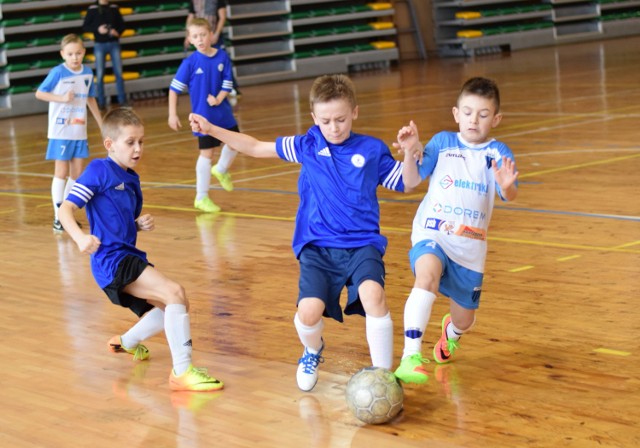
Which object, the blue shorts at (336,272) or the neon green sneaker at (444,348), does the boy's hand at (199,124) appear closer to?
the blue shorts at (336,272)

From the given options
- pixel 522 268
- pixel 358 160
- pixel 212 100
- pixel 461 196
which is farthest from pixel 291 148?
pixel 212 100

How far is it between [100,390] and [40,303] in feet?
5.37

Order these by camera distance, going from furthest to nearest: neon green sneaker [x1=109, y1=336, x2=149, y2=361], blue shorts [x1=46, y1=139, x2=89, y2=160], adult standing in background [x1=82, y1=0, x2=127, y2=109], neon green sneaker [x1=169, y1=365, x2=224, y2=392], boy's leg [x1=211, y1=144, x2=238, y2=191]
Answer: adult standing in background [x1=82, y1=0, x2=127, y2=109]
boy's leg [x1=211, y1=144, x2=238, y2=191]
blue shorts [x1=46, y1=139, x2=89, y2=160]
neon green sneaker [x1=109, y1=336, x2=149, y2=361]
neon green sneaker [x1=169, y1=365, x2=224, y2=392]

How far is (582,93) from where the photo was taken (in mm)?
13336

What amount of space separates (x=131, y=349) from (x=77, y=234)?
0.77 meters

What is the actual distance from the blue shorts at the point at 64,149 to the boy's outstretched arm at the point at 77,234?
161 inches

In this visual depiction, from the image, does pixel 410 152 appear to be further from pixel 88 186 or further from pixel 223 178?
pixel 223 178

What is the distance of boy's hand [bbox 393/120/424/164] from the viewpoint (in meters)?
3.84

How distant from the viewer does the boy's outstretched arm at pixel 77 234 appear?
3977 mm

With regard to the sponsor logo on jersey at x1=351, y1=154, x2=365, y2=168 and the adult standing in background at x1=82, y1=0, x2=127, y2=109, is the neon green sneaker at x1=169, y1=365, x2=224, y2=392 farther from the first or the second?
the adult standing in background at x1=82, y1=0, x2=127, y2=109

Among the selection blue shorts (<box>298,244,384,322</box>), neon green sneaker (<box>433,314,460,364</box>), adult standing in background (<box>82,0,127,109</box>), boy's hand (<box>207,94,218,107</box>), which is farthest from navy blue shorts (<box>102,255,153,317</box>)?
adult standing in background (<box>82,0,127,109</box>)

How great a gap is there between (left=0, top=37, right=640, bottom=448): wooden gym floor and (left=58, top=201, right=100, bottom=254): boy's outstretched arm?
0.60 meters

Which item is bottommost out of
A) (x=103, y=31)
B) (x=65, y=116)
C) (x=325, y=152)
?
(x=325, y=152)

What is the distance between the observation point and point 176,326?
13.8 feet
